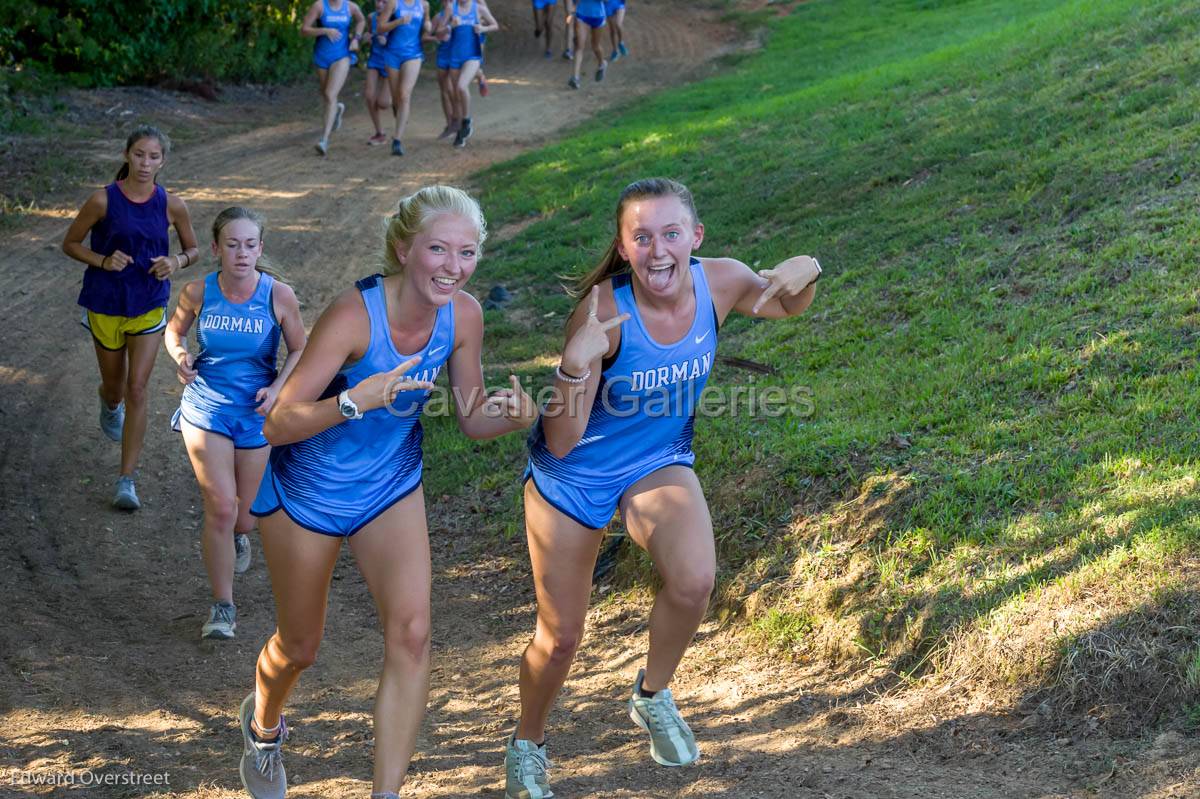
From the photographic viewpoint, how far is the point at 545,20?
77.2 ft

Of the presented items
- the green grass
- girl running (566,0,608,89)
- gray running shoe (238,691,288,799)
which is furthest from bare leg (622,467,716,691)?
girl running (566,0,608,89)

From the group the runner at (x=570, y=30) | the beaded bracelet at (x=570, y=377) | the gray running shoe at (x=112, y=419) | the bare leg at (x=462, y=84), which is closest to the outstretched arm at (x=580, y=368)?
the beaded bracelet at (x=570, y=377)

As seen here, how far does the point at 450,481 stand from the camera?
795cm

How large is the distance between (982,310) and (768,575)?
8.52 feet

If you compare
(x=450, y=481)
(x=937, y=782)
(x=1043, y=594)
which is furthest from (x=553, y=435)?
(x=450, y=481)

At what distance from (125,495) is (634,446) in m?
4.41

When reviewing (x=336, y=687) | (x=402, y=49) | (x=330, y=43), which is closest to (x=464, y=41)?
(x=402, y=49)

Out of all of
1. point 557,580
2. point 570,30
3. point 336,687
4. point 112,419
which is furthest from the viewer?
point 570,30

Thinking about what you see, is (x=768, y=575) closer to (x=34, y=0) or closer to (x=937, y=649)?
(x=937, y=649)

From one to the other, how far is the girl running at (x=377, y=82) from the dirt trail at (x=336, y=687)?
6.38 meters

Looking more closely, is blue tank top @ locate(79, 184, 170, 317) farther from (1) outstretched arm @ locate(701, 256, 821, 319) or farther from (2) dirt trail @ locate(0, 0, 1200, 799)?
(1) outstretched arm @ locate(701, 256, 821, 319)

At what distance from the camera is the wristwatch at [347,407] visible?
3941 mm

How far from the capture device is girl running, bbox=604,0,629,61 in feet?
70.8

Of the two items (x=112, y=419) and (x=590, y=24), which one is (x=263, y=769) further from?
(x=590, y=24)
